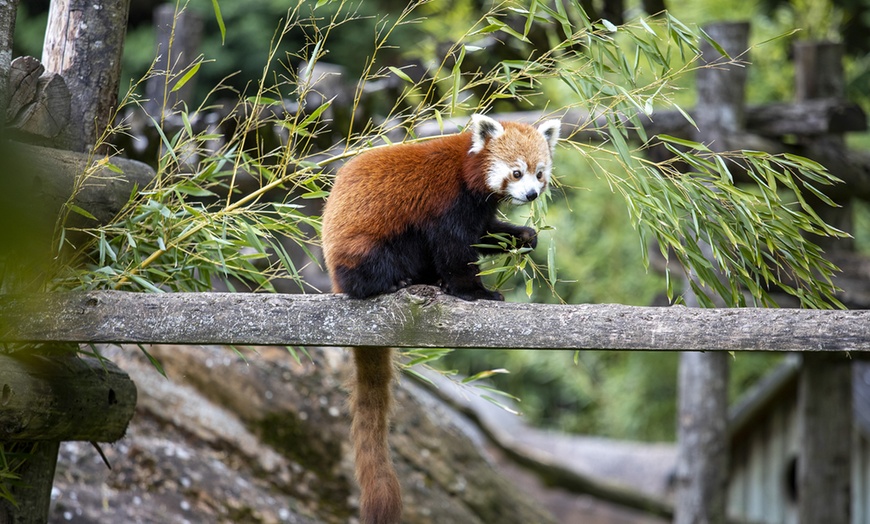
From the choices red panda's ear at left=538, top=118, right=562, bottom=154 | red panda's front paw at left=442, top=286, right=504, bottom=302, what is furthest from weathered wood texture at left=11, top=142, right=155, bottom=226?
red panda's ear at left=538, top=118, right=562, bottom=154

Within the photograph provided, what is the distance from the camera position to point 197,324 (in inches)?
87.3

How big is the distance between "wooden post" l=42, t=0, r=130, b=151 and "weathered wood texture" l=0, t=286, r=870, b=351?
2.08 feet

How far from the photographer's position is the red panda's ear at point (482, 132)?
2.55m

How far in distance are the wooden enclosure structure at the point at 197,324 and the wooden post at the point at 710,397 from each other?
8.89 feet

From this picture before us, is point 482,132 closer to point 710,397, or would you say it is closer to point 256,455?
point 256,455

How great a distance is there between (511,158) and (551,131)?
0.91 ft

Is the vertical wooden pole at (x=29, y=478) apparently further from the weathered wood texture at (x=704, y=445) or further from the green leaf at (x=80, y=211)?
the weathered wood texture at (x=704, y=445)

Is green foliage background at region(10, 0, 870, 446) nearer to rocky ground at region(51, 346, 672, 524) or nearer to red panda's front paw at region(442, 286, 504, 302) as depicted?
rocky ground at region(51, 346, 672, 524)

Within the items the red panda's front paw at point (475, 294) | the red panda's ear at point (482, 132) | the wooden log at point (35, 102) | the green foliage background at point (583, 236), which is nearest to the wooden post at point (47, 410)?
the wooden log at point (35, 102)

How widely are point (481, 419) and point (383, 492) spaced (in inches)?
140

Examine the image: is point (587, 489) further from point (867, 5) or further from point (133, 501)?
point (867, 5)

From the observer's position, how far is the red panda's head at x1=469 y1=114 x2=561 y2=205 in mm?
2520

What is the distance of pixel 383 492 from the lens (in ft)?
7.45

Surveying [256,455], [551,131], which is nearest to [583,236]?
[256,455]
